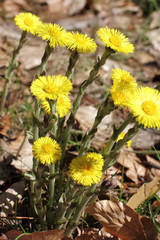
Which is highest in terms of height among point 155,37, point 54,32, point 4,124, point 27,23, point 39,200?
point 155,37

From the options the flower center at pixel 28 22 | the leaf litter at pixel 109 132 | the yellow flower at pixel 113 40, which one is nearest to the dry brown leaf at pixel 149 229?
the leaf litter at pixel 109 132

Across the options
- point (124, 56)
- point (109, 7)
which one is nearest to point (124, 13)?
point (109, 7)

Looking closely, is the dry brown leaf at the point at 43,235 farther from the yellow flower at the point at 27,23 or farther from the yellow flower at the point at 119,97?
the yellow flower at the point at 27,23

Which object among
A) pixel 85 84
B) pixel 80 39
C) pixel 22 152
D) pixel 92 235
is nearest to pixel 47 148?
pixel 85 84

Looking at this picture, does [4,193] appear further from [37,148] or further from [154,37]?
[154,37]

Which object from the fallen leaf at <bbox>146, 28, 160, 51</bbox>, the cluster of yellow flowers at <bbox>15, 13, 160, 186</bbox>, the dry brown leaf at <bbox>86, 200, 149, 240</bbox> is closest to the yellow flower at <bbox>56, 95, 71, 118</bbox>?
the cluster of yellow flowers at <bbox>15, 13, 160, 186</bbox>

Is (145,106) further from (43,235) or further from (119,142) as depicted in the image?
(43,235)
